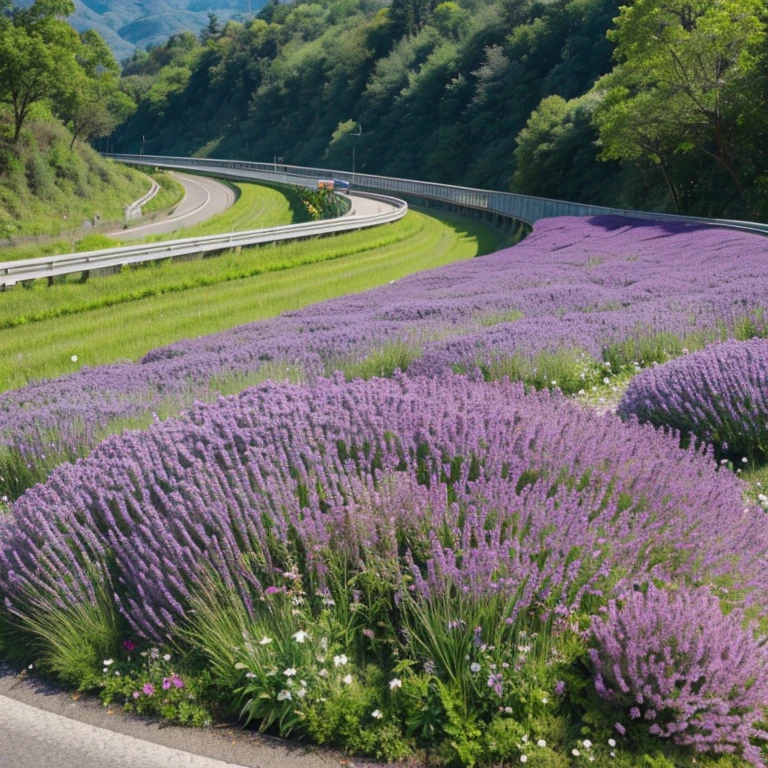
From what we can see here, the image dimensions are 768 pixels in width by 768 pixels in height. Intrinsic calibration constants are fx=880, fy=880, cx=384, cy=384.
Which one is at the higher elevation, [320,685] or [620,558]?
[620,558]

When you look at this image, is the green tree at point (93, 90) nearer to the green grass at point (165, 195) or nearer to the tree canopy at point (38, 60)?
the tree canopy at point (38, 60)

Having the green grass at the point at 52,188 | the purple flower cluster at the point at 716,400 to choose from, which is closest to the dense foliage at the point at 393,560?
the purple flower cluster at the point at 716,400

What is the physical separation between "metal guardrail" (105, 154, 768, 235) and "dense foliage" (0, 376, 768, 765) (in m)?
23.0

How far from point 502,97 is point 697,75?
5961 centimetres

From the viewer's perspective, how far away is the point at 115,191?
78.2 m

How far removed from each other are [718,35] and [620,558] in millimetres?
34666

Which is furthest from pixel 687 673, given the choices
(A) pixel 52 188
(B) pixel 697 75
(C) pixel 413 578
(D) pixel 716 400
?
(A) pixel 52 188

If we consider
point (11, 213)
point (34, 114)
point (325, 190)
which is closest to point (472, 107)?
point (325, 190)

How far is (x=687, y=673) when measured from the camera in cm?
377

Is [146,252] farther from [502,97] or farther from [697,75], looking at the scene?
[502,97]

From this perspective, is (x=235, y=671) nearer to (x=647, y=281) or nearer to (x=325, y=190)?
(x=647, y=281)

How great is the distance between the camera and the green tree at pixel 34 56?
61656mm

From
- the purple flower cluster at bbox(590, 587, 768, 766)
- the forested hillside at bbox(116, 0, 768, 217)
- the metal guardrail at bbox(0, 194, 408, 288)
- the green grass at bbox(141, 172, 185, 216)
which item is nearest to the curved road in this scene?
the green grass at bbox(141, 172, 185, 216)

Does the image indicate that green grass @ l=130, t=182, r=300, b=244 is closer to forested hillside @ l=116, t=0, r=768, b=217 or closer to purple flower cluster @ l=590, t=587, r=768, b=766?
forested hillside @ l=116, t=0, r=768, b=217
